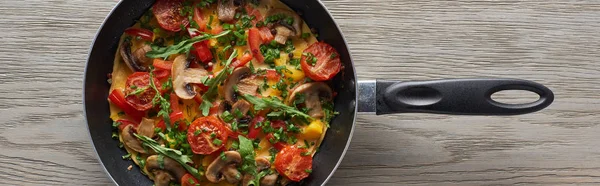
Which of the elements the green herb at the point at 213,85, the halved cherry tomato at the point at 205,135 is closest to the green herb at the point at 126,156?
the halved cherry tomato at the point at 205,135

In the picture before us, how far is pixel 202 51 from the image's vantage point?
3.31 m

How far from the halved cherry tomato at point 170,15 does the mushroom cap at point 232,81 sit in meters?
0.39

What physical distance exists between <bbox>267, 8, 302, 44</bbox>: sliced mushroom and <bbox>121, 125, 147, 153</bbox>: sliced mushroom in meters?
0.93

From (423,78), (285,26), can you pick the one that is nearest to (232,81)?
(285,26)

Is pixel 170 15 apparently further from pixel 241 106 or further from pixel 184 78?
pixel 241 106

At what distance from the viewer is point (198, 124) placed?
3.24 m

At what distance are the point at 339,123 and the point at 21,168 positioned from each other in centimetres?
186

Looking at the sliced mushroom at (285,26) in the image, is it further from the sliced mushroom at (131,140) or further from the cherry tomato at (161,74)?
the sliced mushroom at (131,140)

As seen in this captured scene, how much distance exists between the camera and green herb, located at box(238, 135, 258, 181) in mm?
3260

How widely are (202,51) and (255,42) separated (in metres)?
0.29

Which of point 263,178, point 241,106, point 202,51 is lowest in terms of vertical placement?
point 263,178

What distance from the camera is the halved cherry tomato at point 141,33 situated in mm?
3385

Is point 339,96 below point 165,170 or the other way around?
the other way around

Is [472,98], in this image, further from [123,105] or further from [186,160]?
[123,105]
